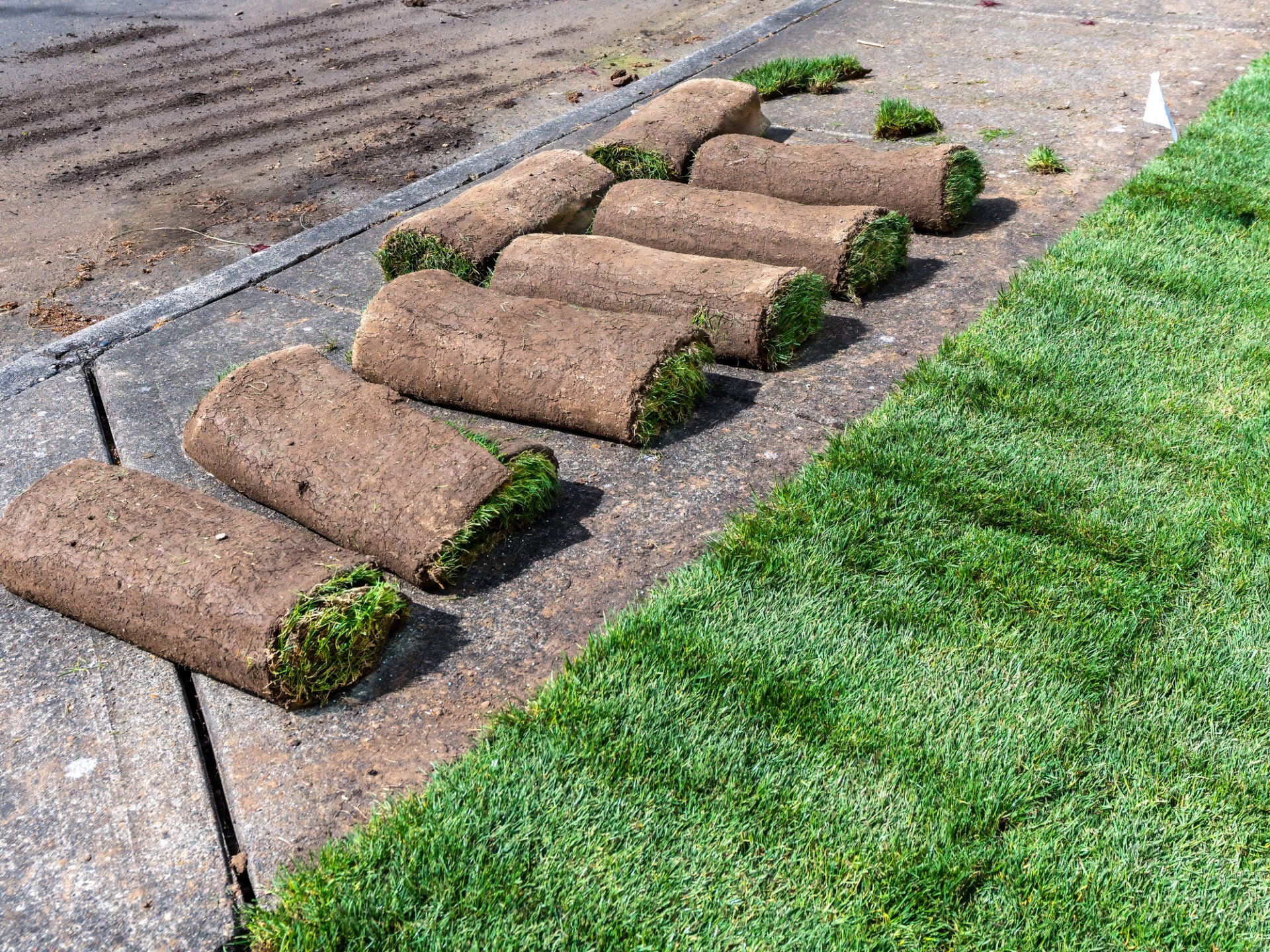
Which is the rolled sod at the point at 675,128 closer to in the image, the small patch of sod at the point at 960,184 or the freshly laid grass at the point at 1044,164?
the small patch of sod at the point at 960,184

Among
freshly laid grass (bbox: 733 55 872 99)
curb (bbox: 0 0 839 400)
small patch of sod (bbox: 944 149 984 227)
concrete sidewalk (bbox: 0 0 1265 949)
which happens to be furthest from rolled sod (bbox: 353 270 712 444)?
freshly laid grass (bbox: 733 55 872 99)

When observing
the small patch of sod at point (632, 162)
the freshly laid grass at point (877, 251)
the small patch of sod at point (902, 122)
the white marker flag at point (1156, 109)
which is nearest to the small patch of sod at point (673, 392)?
the freshly laid grass at point (877, 251)

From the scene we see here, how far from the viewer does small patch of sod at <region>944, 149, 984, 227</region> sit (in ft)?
17.1

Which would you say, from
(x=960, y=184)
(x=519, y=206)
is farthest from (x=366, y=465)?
(x=960, y=184)

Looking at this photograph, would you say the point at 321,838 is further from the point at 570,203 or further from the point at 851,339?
the point at 570,203

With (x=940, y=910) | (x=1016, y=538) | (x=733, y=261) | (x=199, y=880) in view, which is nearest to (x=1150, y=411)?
(x=1016, y=538)

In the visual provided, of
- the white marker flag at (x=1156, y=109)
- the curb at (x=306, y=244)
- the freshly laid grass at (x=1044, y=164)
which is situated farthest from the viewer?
the freshly laid grass at (x=1044, y=164)

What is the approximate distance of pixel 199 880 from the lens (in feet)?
7.75

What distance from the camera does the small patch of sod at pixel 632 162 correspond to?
5.56 metres

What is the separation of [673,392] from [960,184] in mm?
2414

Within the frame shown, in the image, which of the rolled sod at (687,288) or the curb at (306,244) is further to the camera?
the curb at (306,244)

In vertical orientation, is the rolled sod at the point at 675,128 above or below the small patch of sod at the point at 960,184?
above

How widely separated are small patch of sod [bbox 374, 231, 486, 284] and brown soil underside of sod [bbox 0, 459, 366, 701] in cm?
187

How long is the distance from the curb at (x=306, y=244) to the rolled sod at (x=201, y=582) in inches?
57.2
